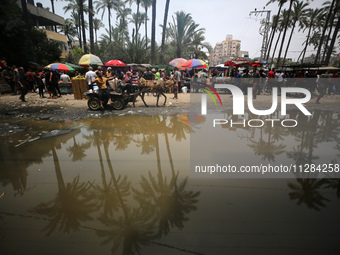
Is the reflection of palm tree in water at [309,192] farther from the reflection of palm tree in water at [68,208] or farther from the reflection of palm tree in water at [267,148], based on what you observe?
the reflection of palm tree in water at [68,208]

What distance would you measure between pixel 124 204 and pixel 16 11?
20.6m

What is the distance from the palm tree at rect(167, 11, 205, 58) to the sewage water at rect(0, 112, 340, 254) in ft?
87.2

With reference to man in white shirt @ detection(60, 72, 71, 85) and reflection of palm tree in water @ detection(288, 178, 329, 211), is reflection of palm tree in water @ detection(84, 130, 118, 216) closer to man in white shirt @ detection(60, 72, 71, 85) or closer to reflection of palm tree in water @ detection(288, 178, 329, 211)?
reflection of palm tree in water @ detection(288, 178, 329, 211)

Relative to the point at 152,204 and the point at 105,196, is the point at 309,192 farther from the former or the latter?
the point at 105,196

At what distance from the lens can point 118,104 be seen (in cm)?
956

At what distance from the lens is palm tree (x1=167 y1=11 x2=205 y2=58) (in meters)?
27.7

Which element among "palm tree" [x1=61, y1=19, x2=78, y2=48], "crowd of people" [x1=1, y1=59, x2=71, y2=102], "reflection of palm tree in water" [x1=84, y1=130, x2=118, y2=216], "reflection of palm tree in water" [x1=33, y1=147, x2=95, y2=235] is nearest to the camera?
"reflection of palm tree in water" [x1=33, y1=147, x2=95, y2=235]

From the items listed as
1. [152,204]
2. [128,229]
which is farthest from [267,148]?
[128,229]

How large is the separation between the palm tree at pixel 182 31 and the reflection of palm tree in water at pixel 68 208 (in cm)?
2856

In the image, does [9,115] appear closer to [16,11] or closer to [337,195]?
[337,195]

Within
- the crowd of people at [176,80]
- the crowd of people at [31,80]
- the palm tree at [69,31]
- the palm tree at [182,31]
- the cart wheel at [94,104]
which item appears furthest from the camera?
the palm tree at [69,31]

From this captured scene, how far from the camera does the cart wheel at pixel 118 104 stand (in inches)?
372

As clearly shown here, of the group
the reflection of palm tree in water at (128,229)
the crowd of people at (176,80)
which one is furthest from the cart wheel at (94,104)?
the reflection of palm tree in water at (128,229)

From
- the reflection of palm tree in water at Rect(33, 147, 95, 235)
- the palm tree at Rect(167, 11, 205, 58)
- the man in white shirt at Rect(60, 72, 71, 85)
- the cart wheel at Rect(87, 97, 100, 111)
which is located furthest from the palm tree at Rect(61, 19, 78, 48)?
the reflection of palm tree in water at Rect(33, 147, 95, 235)
